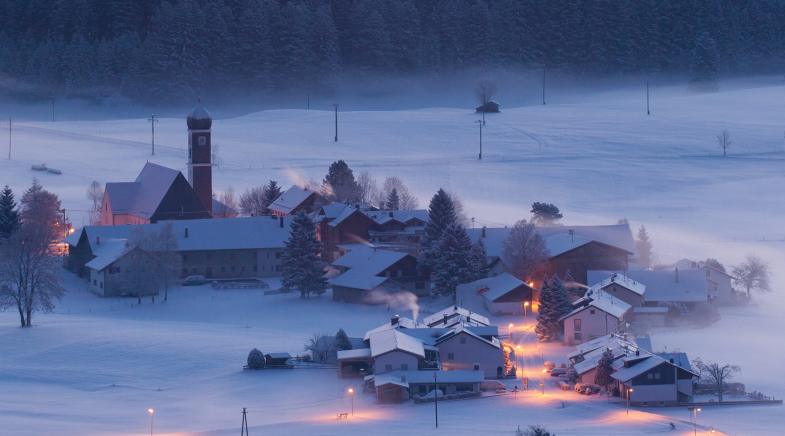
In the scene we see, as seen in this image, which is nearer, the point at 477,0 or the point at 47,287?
the point at 47,287

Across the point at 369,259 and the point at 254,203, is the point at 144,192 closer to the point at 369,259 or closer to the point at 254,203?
the point at 254,203

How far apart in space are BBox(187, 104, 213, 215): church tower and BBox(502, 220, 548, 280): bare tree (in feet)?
40.7

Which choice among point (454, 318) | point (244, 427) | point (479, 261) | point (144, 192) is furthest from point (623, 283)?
point (144, 192)

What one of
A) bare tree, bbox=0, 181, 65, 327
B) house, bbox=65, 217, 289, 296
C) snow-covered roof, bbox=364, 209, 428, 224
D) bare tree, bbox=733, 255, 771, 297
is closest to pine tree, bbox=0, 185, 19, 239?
house, bbox=65, 217, 289, 296

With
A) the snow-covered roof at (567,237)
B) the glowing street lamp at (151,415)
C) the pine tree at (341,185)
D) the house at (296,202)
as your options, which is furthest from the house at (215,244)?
the glowing street lamp at (151,415)

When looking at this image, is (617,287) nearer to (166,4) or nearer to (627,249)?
(627,249)

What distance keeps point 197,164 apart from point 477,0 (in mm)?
61657

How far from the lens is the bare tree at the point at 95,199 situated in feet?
170

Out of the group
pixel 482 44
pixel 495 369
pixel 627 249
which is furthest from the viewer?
pixel 482 44

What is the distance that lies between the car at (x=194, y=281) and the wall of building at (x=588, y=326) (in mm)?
12545

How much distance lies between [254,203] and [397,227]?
898cm

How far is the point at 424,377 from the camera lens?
30.5m

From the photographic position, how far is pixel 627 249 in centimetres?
4262

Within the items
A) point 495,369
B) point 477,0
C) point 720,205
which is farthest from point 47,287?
point 477,0
